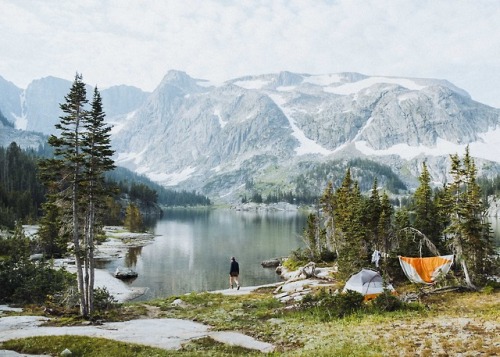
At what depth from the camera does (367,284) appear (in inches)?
1345

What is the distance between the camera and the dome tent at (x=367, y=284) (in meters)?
33.8

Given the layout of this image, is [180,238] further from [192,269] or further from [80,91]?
[80,91]

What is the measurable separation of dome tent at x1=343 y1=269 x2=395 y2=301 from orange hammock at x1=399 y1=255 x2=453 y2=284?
3615mm

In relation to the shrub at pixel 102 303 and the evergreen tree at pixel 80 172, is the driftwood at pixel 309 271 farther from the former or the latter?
the evergreen tree at pixel 80 172

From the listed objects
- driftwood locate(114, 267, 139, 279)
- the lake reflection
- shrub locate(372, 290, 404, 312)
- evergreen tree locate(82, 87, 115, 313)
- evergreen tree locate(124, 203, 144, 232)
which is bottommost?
Result: the lake reflection

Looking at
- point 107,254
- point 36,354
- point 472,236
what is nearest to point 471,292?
point 472,236

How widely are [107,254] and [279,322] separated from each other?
70.2 meters

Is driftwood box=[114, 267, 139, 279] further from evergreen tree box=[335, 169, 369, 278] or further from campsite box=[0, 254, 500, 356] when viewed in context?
evergreen tree box=[335, 169, 369, 278]

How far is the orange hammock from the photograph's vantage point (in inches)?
1378

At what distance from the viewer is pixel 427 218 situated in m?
51.2

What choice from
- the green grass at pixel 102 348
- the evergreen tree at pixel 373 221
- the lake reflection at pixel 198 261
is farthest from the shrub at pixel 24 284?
the evergreen tree at pixel 373 221

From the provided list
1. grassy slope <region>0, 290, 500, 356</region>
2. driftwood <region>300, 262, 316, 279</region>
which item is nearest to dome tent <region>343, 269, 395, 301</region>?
grassy slope <region>0, 290, 500, 356</region>

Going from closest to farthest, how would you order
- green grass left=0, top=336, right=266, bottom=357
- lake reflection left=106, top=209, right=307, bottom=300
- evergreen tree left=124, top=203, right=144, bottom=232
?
green grass left=0, top=336, right=266, bottom=357
lake reflection left=106, top=209, right=307, bottom=300
evergreen tree left=124, top=203, right=144, bottom=232

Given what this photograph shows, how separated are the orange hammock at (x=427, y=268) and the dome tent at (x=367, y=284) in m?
3.61
